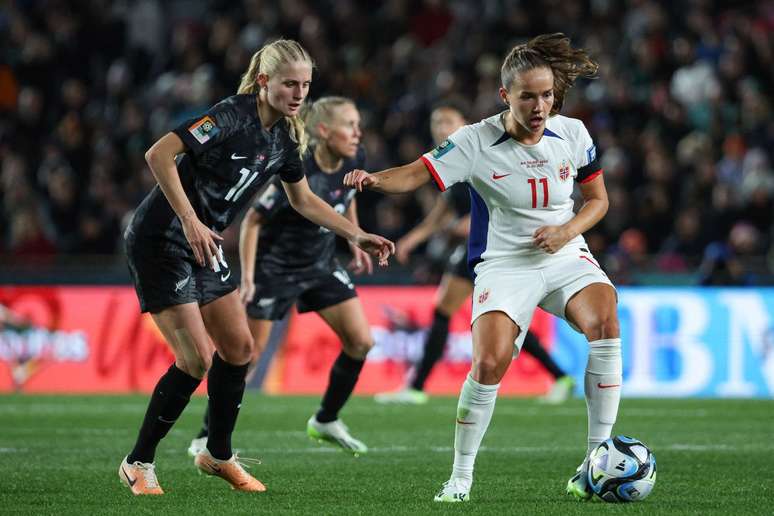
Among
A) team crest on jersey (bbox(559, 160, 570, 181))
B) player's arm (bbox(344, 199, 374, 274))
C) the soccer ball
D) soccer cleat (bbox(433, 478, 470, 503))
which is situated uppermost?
team crest on jersey (bbox(559, 160, 570, 181))

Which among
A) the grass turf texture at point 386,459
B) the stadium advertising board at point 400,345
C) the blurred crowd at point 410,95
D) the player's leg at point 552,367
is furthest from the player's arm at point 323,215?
the blurred crowd at point 410,95

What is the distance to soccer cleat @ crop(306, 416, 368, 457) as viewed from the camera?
26.9 ft

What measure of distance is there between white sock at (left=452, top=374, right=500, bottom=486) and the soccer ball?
1.71ft

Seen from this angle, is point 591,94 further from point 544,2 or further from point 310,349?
point 310,349

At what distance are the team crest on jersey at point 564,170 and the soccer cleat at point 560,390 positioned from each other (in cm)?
573

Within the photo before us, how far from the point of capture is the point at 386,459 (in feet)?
25.7

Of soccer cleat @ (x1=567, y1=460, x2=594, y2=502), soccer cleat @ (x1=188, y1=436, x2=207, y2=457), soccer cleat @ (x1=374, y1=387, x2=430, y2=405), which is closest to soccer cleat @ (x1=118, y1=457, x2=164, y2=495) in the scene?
soccer cleat @ (x1=188, y1=436, x2=207, y2=457)

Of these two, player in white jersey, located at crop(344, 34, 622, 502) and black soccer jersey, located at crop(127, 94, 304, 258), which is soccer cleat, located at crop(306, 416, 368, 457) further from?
black soccer jersey, located at crop(127, 94, 304, 258)

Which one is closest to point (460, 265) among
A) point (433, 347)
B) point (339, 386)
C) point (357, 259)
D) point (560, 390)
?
point (433, 347)

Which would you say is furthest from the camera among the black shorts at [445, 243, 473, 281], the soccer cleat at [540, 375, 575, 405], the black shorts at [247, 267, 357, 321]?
the soccer cleat at [540, 375, 575, 405]

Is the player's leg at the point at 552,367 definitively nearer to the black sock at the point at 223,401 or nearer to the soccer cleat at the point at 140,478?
the black sock at the point at 223,401

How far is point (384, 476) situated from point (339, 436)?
1.27m

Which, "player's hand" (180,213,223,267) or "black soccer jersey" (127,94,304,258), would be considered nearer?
"player's hand" (180,213,223,267)

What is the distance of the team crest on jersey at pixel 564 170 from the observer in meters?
6.21
